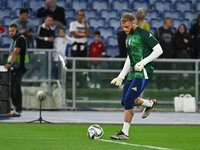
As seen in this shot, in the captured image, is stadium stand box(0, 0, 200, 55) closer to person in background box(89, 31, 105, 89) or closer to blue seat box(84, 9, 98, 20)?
blue seat box(84, 9, 98, 20)

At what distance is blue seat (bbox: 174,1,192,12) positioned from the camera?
939 inches

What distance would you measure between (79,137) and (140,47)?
1.83 m

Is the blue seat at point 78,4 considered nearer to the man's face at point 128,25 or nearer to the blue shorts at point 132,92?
the man's face at point 128,25

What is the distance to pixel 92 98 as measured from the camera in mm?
16719

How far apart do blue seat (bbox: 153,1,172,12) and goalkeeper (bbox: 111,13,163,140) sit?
568 inches

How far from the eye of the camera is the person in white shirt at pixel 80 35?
18547mm

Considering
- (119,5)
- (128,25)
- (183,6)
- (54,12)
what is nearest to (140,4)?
(119,5)

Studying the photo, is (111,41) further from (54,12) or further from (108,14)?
(54,12)

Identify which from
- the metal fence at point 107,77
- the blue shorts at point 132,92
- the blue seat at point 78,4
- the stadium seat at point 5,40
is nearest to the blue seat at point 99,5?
the blue seat at point 78,4

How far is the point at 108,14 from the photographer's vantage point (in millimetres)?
23109

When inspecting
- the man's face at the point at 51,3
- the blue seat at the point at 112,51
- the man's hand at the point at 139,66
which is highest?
the man's face at the point at 51,3

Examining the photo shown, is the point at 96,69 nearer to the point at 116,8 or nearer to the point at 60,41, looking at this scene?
the point at 60,41

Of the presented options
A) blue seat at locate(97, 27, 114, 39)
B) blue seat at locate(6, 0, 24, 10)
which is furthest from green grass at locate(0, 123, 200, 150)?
blue seat at locate(6, 0, 24, 10)

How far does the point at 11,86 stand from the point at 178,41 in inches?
244
